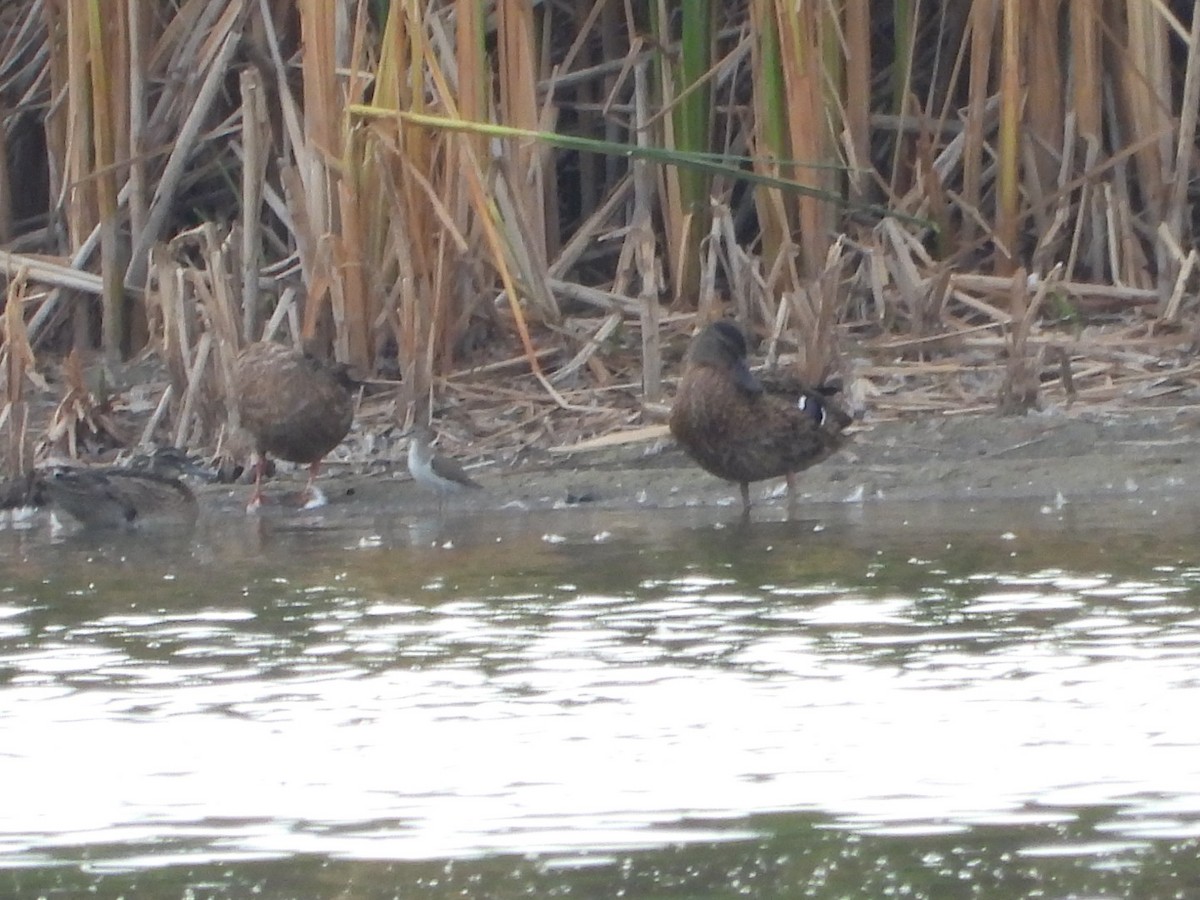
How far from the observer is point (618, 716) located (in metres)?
5.13

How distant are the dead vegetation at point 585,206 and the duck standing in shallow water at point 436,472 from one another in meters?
0.52

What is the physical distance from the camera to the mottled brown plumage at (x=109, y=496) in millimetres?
8898

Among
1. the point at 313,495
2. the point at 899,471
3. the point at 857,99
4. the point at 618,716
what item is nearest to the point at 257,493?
the point at 313,495

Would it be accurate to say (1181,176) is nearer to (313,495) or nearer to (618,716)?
(313,495)

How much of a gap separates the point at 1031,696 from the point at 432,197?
4921 mm

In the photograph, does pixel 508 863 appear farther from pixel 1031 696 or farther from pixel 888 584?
pixel 888 584

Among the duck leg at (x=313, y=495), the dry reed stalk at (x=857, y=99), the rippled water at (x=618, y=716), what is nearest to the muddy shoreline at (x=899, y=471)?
the duck leg at (x=313, y=495)

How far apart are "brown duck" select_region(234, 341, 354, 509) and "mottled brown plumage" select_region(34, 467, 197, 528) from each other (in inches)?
23.0

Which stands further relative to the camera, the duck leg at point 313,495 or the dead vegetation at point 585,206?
the dead vegetation at point 585,206

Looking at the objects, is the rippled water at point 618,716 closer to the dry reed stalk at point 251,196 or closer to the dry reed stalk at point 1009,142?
the dry reed stalk at point 251,196

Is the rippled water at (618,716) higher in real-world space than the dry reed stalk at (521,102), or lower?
lower

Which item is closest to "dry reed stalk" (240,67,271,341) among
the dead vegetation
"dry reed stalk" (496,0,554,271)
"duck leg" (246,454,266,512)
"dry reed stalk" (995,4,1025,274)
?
the dead vegetation

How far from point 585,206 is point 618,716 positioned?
6.97 m

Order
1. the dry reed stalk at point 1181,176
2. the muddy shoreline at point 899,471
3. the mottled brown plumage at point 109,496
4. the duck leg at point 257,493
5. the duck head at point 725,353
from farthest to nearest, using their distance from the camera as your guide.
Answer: the dry reed stalk at point 1181,176
the duck leg at point 257,493
the duck head at point 725,353
the muddy shoreline at point 899,471
the mottled brown plumage at point 109,496
